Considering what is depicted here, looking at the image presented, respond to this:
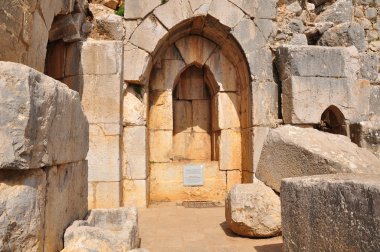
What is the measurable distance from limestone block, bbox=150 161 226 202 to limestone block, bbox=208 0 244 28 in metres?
3.19

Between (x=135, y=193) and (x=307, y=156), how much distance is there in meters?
3.99

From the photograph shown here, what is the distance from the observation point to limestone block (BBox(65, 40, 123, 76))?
5.90 m

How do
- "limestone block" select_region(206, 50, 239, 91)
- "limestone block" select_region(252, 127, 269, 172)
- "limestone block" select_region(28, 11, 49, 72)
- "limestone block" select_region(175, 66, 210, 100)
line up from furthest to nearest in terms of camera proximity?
1. "limestone block" select_region(175, 66, 210, 100)
2. "limestone block" select_region(206, 50, 239, 91)
3. "limestone block" select_region(252, 127, 269, 172)
4. "limestone block" select_region(28, 11, 49, 72)

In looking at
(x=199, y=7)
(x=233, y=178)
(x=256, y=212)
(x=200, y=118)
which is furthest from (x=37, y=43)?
(x=233, y=178)

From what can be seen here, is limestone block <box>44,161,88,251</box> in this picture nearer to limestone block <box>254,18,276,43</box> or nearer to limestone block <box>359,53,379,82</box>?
limestone block <box>254,18,276,43</box>

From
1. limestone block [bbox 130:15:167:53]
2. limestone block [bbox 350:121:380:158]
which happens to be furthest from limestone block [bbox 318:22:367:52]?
limestone block [bbox 130:15:167:53]

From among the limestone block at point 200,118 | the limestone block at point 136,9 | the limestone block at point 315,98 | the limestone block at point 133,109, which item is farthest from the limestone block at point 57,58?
the limestone block at point 315,98

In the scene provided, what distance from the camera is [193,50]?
7414 mm

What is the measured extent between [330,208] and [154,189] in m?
5.29

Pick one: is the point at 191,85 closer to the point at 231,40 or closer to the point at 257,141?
the point at 231,40

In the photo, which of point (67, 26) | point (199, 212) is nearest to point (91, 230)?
point (199, 212)

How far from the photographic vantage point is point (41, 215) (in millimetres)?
2111

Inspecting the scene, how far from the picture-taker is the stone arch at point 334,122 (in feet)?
21.1

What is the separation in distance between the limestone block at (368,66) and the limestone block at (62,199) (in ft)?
21.1
